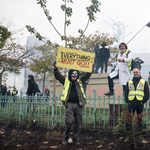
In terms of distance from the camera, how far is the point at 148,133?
17.6 feet

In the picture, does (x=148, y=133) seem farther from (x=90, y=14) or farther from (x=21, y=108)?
(x=21, y=108)

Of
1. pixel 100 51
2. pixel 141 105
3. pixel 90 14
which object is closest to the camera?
pixel 141 105

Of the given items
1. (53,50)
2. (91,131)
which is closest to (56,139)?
(91,131)

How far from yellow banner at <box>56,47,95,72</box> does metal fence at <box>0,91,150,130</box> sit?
1.53 metres

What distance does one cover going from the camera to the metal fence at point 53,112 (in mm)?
5949

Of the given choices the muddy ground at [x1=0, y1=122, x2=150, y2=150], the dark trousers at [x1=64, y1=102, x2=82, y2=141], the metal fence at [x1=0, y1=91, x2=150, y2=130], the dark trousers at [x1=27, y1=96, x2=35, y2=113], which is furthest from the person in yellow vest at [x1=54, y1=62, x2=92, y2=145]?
the dark trousers at [x1=27, y1=96, x2=35, y2=113]

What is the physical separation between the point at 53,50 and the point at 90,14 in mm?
22723

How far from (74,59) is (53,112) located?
2.69m

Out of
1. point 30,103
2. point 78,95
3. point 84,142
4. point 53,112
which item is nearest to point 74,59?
point 78,95

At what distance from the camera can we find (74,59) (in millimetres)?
4781

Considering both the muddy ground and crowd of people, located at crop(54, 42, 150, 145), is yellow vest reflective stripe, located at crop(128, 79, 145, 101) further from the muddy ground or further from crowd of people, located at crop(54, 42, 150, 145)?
the muddy ground

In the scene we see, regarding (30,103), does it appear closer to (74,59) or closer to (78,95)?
(78,95)

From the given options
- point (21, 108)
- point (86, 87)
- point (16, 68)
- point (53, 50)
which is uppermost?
point (53, 50)

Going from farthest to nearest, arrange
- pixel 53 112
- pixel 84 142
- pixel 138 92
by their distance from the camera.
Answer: pixel 53 112 < pixel 138 92 < pixel 84 142
